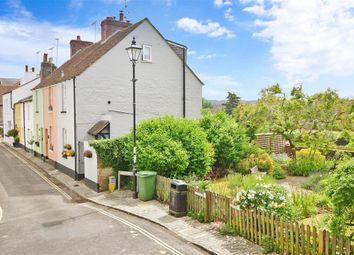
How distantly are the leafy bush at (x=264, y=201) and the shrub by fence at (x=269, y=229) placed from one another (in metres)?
0.39

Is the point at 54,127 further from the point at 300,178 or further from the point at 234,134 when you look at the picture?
the point at 300,178

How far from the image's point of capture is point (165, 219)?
11.9m

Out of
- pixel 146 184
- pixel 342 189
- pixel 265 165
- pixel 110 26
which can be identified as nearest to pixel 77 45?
pixel 110 26

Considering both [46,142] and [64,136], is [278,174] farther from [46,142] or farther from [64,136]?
[46,142]

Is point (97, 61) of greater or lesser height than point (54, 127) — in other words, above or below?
above

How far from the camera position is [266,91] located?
23.3 meters

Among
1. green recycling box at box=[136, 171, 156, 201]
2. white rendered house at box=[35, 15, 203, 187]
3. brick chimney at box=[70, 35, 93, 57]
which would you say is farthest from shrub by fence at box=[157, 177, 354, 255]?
brick chimney at box=[70, 35, 93, 57]

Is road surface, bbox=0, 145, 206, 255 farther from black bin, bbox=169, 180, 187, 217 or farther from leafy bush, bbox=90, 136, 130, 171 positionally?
leafy bush, bbox=90, 136, 130, 171

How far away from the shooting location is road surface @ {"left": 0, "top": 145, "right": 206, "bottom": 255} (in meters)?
9.53

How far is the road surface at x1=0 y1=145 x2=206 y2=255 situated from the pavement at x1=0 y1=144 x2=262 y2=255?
0.27 metres

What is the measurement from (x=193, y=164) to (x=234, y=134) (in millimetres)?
4064

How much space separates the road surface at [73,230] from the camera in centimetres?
953

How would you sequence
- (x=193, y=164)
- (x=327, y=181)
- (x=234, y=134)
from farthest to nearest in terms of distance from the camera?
1. (x=234, y=134)
2. (x=193, y=164)
3. (x=327, y=181)

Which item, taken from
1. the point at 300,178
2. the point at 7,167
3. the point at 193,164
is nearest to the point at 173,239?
the point at 193,164
